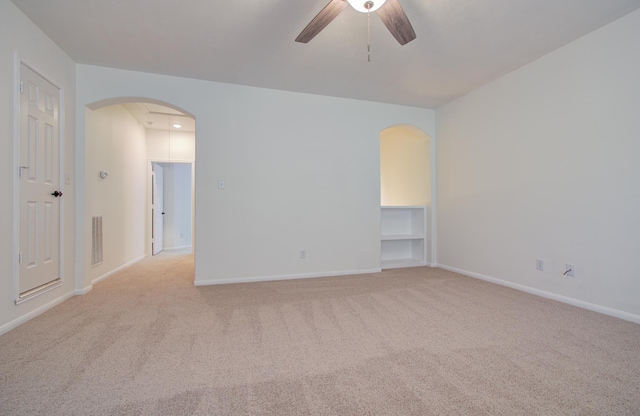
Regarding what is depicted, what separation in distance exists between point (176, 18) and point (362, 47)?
1.68 meters

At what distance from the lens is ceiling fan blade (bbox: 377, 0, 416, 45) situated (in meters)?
1.82

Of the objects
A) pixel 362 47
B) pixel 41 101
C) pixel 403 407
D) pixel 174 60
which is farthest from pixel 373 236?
pixel 41 101

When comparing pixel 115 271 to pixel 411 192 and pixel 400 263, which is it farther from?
pixel 411 192

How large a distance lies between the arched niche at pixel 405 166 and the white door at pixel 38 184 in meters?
4.21

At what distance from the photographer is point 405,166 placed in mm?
5156

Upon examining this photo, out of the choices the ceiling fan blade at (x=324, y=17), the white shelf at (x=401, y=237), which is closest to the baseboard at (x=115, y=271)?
the ceiling fan blade at (x=324, y=17)

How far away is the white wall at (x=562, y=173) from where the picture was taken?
7.68 ft

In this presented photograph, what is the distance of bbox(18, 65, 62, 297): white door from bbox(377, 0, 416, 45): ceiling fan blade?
2.94 meters

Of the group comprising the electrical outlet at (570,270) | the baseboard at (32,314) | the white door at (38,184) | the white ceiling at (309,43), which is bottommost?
the baseboard at (32,314)

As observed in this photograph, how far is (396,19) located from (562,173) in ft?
7.55

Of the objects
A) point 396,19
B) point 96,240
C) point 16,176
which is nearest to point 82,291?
point 96,240

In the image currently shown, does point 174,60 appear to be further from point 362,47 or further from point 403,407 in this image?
point 403,407

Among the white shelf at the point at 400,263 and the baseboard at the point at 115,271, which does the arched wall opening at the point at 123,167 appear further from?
the white shelf at the point at 400,263

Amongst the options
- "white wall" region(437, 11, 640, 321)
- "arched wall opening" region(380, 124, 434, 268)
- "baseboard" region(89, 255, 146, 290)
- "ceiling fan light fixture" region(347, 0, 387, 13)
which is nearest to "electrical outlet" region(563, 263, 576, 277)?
"white wall" region(437, 11, 640, 321)
